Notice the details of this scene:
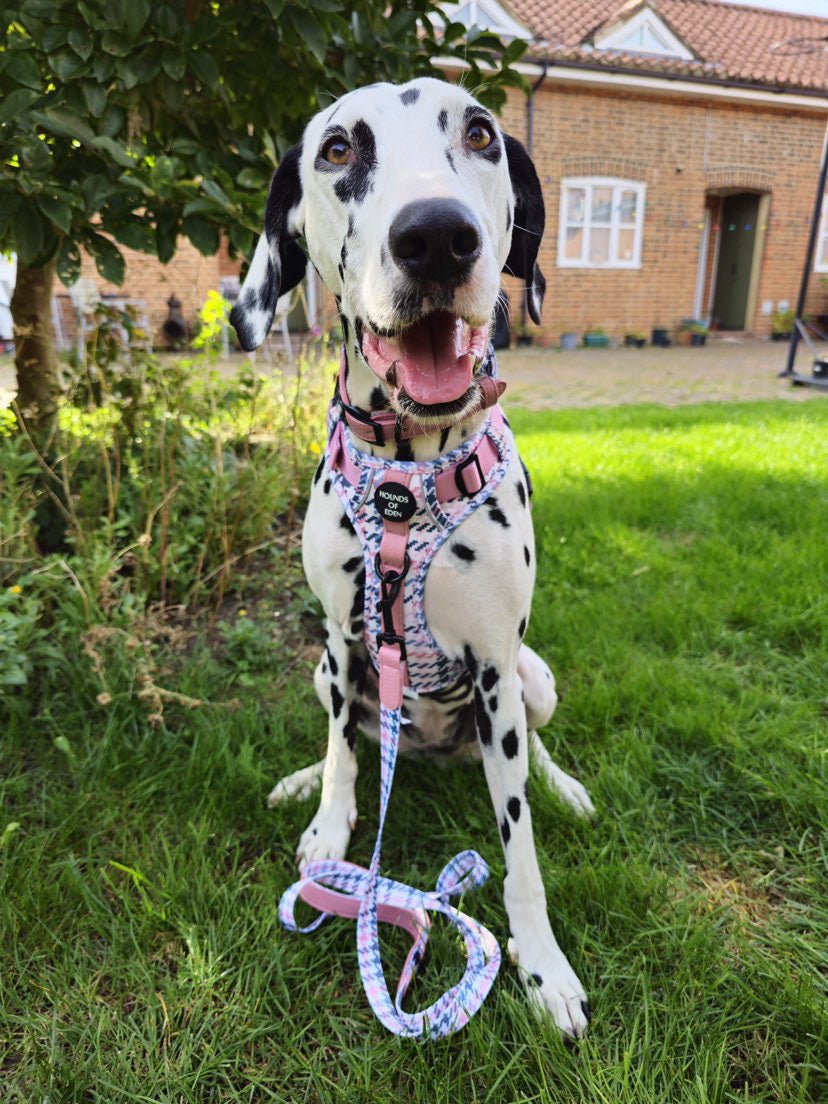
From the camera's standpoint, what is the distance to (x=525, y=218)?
1.84 meters

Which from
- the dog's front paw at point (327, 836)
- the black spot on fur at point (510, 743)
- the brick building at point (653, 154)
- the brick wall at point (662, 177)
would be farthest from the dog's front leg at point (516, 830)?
the brick wall at point (662, 177)

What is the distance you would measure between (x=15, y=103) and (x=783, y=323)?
60.0ft

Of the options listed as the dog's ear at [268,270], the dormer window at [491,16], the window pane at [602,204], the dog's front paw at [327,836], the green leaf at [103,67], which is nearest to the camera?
the dog's ear at [268,270]

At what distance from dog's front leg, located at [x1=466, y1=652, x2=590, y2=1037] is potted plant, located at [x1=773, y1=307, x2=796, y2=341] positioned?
1807 cm

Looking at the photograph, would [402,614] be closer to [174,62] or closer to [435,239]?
[435,239]

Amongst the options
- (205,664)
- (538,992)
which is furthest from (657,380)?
(538,992)

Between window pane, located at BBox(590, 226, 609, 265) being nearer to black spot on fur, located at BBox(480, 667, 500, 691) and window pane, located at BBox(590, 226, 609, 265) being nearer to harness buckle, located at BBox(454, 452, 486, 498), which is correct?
harness buckle, located at BBox(454, 452, 486, 498)

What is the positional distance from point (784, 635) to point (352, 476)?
7.09 feet

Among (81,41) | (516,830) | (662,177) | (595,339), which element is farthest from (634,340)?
(516,830)

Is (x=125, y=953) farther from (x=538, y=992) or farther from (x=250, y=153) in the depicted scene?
(x=250, y=153)

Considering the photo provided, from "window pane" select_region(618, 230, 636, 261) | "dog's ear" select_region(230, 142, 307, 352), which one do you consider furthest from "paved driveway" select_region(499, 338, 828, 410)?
"dog's ear" select_region(230, 142, 307, 352)

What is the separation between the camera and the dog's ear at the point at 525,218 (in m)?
1.80

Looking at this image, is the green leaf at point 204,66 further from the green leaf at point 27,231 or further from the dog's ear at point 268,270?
the dog's ear at point 268,270

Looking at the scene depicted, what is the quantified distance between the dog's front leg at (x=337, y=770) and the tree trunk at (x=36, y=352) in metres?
2.02
